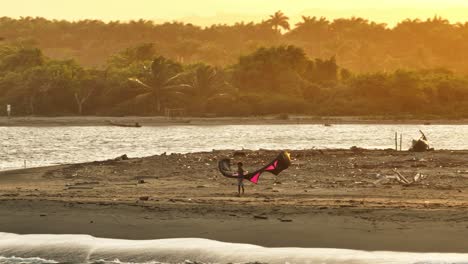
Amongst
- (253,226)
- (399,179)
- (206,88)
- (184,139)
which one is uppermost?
(206,88)

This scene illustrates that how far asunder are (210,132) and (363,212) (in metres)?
75.2

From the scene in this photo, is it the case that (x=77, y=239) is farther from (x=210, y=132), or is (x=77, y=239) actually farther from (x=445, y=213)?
(x=210, y=132)

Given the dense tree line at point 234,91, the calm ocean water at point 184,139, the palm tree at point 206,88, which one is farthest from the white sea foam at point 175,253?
the palm tree at point 206,88

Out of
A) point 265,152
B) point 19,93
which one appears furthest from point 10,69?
point 265,152

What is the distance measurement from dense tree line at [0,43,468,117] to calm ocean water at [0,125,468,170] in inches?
438

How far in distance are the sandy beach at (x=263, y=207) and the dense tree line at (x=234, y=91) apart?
269ft

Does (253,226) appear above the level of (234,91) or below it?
below

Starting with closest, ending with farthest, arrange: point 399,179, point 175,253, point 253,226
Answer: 1. point 175,253
2. point 253,226
3. point 399,179

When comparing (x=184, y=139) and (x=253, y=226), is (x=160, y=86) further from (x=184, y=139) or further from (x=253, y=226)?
(x=253, y=226)

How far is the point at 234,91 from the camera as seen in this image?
119 m

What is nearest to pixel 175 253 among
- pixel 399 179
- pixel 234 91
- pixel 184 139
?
pixel 399 179

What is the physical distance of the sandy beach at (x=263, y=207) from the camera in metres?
18.0

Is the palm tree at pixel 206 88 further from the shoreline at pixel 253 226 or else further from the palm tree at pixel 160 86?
the shoreline at pixel 253 226

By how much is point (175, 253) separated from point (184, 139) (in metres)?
62.6
